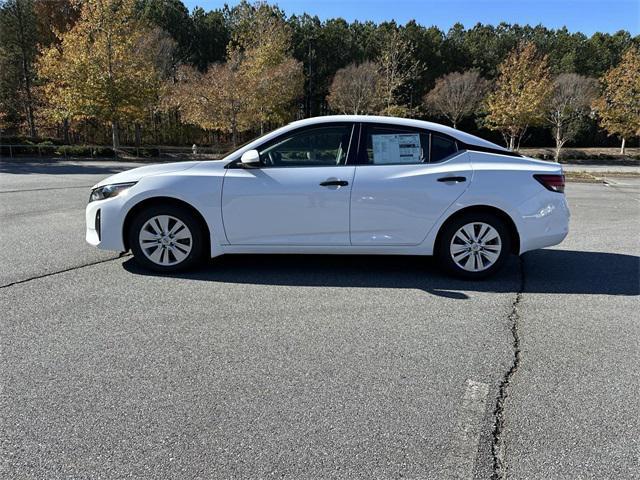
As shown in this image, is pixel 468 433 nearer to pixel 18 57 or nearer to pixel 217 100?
pixel 217 100

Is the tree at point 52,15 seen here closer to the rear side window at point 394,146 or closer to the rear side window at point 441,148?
the rear side window at point 394,146

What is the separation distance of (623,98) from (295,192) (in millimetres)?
39076

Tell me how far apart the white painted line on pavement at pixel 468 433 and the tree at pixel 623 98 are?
39.0 metres

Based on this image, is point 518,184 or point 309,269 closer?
point 518,184

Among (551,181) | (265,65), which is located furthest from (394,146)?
(265,65)

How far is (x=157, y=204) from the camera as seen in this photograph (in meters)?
5.08

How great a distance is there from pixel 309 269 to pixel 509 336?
237 centimetres

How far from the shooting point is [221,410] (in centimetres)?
274

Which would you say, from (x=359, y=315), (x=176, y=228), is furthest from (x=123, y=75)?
(x=359, y=315)

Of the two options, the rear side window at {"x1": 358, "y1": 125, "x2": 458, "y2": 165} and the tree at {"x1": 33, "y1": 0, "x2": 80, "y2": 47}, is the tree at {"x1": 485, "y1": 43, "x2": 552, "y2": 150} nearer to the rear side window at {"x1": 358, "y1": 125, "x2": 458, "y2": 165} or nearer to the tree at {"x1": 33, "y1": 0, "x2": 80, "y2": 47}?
the rear side window at {"x1": 358, "y1": 125, "x2": 458, "y2": 165}

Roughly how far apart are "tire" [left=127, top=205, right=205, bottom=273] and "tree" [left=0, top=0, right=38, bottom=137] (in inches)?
1417

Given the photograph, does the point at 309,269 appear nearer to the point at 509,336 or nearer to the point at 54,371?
the point at 509,336

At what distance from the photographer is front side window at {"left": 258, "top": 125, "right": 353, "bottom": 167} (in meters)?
5.04

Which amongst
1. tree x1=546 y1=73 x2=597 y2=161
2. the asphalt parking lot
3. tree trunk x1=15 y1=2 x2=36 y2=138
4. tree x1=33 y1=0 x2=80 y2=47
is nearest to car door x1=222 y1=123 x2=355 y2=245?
the asphalt parking lot
